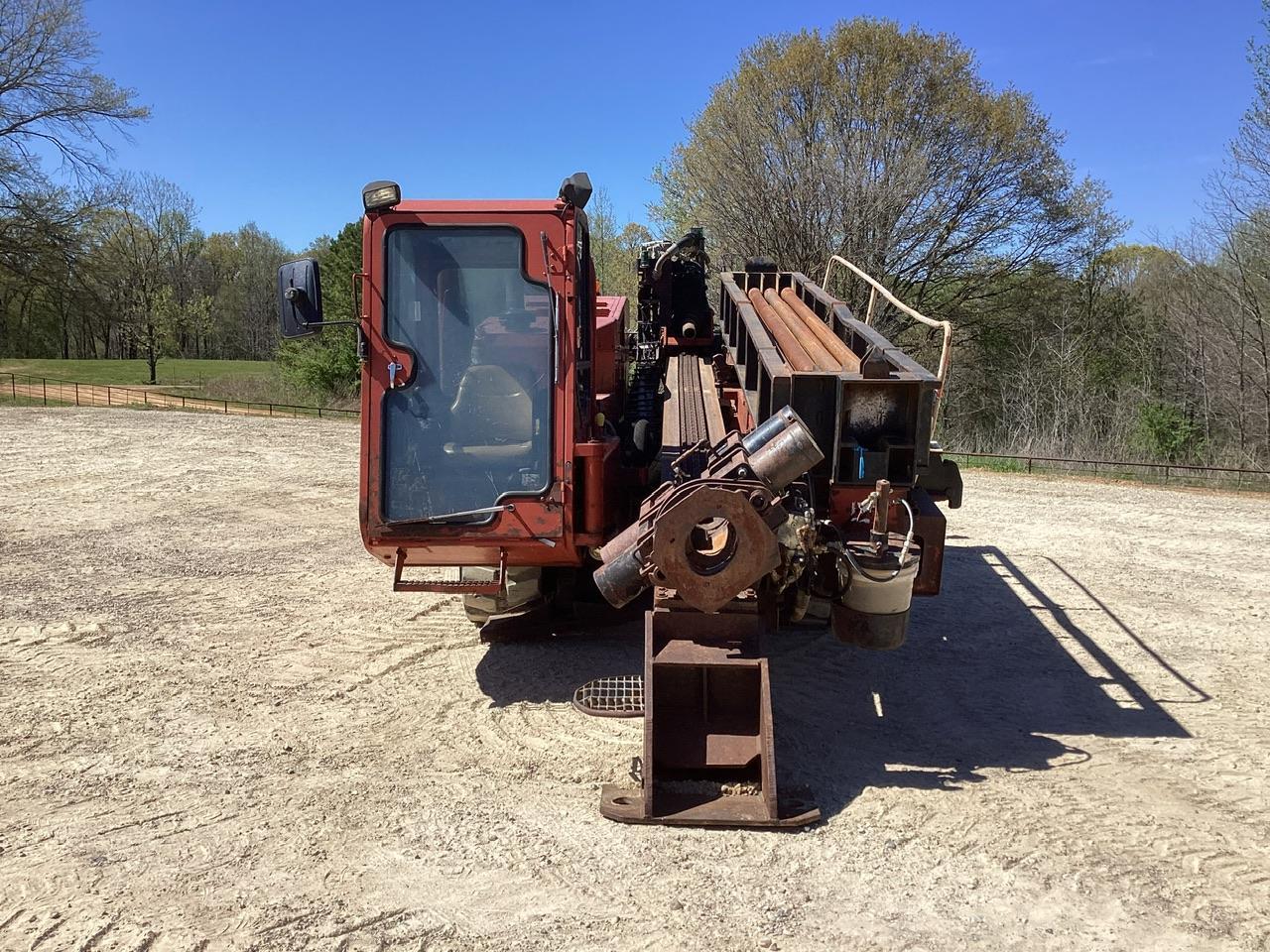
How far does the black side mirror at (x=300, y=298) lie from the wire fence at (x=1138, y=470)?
14146 millimetres

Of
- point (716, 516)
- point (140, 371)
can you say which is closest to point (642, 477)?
point (716, 516)

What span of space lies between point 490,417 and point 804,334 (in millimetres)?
2088

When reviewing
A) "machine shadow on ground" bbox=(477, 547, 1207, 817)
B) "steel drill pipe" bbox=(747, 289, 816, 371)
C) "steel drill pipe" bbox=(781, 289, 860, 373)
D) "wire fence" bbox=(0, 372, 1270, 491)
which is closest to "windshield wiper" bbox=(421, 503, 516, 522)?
"machine shadow on ground" bbox=(477, 547, 1207, 817)

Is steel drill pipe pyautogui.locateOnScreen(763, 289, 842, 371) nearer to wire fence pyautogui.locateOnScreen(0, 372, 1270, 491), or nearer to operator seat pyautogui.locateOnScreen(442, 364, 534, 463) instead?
operator seat pyautogui.locateOnScreen(442, 364, 534, 463)

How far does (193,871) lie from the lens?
335 centimetres

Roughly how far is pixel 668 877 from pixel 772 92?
20526 mm

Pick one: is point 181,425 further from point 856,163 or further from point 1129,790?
point 1129,790

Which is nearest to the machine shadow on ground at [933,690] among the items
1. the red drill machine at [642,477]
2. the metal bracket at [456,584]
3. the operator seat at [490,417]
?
the red drill machine at [642,477]

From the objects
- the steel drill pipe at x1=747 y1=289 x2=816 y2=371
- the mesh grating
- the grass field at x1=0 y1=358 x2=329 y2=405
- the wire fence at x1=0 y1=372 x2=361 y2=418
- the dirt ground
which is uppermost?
the steel drill pipe at x1=747 y1=289 x2=816 y2=371

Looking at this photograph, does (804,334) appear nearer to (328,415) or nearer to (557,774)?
(557,774)

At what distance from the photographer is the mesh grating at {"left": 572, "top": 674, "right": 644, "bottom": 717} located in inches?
171

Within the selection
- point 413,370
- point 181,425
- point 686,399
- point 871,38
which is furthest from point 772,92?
point 413,370

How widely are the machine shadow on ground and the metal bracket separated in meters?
0.74

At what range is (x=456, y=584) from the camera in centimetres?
491
